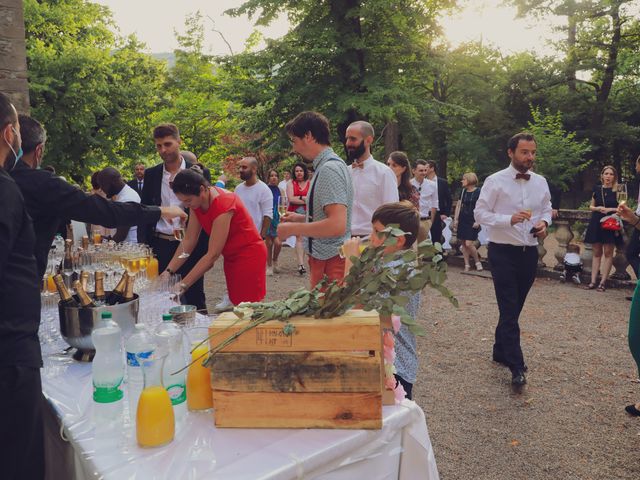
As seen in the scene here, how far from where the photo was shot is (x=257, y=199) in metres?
7.55

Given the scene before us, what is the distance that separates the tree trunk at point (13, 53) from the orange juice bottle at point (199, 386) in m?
4.55

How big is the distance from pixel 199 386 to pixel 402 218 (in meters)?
1.38

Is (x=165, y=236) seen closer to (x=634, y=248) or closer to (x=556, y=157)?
(x=634, y=248)

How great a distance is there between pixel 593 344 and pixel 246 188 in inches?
202

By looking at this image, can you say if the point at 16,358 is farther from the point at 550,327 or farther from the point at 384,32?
the point at 384,32

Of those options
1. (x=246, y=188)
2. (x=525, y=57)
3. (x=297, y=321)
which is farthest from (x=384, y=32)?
(x=297, y=321)

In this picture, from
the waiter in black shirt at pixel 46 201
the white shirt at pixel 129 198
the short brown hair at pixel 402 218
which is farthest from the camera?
the white shirt at pixel 129 198

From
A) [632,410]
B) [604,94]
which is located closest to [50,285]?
[632,410]

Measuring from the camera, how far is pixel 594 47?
20594 millimetres

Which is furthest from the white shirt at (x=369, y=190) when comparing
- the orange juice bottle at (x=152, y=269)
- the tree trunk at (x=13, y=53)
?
the tree trunk at (x=13, y=53)

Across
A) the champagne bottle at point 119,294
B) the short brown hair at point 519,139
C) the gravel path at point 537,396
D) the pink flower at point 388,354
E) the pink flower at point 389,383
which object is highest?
the short brown hair at point 519,139

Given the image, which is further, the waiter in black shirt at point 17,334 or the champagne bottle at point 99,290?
the champagne bottle at point 99,290

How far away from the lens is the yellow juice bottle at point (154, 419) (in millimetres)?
1445

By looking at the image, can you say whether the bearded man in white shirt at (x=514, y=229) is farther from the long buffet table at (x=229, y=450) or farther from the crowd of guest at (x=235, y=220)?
the long buffet table at (x=229, y=450)
